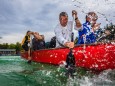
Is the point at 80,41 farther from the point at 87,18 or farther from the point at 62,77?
the point at 62,77

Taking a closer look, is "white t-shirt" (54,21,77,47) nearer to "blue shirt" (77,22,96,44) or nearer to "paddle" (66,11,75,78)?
"paddle" (66,11,75,78)

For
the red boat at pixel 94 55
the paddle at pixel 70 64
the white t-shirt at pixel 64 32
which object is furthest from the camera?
the white t-shirt at pixel 64 32

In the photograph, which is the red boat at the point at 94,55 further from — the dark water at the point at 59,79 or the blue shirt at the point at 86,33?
the blue shirt at the point at 86,33

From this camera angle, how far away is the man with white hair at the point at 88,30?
10.5 meters

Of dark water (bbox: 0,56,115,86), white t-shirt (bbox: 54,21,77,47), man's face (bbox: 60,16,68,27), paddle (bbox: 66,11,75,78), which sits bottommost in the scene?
dark water (bbox: 0,56,115,86)

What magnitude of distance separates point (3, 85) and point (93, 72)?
2.96m

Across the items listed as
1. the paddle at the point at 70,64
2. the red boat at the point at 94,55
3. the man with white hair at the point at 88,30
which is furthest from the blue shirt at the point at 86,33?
the paddle at the point at 70,64

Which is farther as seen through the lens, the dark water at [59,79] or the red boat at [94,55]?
the red boat at [94,55]

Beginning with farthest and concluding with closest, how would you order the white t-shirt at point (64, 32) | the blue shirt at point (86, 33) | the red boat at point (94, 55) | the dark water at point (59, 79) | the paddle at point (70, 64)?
the blue shirt at point (86, 33) → the white t-shirt at point (64, 32) → the paddle at point (70, 64) → the red boat at point (94, 55) → the dark water at point (59, 79)

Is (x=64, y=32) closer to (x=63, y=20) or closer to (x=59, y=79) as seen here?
(x=63, y=20)

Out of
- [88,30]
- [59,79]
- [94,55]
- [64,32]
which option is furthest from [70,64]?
[88,30]

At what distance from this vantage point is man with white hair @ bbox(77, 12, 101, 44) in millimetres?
10548

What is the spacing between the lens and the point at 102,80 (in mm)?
8945

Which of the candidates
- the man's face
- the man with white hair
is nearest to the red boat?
the man's face
